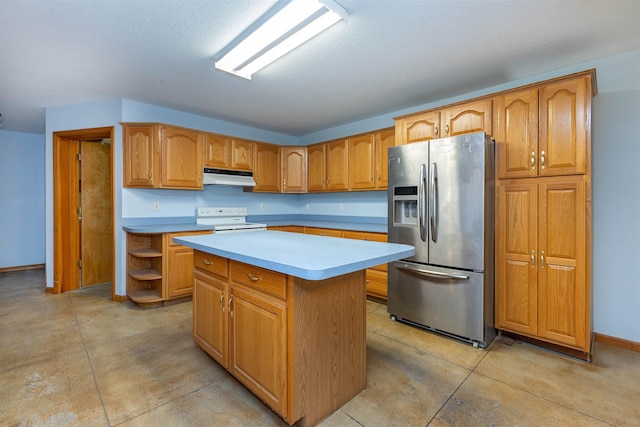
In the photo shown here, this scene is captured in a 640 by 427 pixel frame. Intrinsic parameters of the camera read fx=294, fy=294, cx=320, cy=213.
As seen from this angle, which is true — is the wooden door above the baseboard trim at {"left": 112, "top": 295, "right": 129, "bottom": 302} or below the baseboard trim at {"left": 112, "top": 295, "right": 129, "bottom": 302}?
above

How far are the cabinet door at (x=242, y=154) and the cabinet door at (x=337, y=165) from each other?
119cm

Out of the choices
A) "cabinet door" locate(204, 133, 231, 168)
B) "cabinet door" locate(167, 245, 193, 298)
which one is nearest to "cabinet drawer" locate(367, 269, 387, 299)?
"cabinet door" locate(167, 245, 193, 298)

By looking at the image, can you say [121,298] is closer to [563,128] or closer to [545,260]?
[545,260]

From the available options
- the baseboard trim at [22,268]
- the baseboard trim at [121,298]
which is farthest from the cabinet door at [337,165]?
the baseboard trim at [22,268]

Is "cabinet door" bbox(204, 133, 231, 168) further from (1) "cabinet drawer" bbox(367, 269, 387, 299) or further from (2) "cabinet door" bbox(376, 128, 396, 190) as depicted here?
(1) "cabinet drawer" bbox(367, 269, 387, 299)

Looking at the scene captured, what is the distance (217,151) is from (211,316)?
103 inches

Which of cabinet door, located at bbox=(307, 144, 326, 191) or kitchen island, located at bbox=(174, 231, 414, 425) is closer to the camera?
kitchen island, located at bbox=(174, 231, 414, 425)

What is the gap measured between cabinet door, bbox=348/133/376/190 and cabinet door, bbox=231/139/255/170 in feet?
4.93

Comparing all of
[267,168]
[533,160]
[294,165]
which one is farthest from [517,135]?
[267,168]

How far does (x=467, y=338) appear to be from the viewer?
2535mm

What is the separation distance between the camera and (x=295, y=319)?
1461 millimetres

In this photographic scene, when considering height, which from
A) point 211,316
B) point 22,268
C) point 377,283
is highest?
point 211,316

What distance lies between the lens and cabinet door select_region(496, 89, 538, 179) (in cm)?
240

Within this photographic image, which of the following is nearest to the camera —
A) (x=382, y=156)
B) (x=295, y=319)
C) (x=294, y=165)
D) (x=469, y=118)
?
(x=295, y=319)
